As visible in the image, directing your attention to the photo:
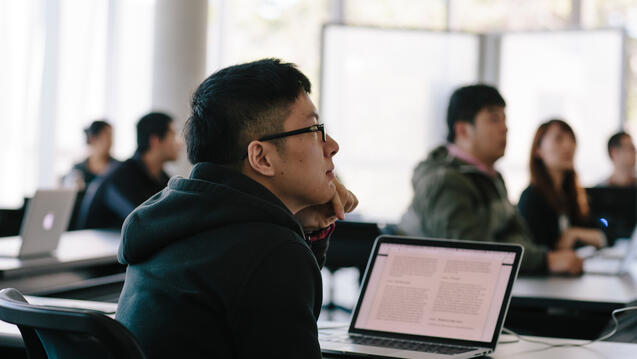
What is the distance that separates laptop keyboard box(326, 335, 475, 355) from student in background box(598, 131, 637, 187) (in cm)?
485

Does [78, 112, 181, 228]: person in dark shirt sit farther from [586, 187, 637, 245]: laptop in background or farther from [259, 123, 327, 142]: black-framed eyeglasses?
[259, 123, 327, 142]: black-framed eyeglasses

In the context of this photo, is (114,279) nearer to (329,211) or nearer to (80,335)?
(329,211)

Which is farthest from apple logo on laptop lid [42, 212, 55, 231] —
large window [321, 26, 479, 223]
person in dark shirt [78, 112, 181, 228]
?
large window [321, 26, 479, 223]

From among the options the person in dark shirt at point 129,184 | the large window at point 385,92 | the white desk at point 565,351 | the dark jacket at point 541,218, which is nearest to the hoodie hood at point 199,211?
the white desk at point 565,351

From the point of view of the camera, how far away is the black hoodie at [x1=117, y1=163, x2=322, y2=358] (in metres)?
1.17

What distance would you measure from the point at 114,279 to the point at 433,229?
1.45m

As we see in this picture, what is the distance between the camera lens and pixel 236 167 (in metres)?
1.36

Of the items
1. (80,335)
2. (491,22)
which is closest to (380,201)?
(491,22)

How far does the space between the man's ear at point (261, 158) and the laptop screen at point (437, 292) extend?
629mm

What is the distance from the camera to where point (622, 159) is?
630 centimetres

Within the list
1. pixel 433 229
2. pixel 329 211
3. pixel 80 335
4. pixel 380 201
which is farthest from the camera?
pixel 380 201

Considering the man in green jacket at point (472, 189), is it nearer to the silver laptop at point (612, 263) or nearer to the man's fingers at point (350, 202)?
the silver laptop at point (612, 263)

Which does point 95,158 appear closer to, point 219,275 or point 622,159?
point 622,159

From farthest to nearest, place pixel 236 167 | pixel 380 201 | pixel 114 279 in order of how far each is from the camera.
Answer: pixel 380 201 < pixel 114 279 < pixel 236 167
